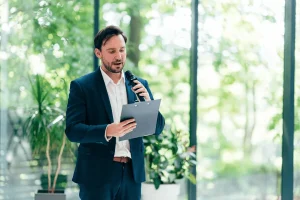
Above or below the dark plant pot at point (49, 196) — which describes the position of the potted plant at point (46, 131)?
above

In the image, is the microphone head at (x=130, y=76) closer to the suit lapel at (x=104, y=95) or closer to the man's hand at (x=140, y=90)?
the man's hand at (x=140, y=90)

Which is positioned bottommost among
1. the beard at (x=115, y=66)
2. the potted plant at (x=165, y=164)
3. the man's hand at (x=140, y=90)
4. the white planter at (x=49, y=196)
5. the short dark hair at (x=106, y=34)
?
the white planter at (x=49, y=196)

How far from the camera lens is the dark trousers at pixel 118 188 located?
280 centimetres

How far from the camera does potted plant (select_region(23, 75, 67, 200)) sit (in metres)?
4.21

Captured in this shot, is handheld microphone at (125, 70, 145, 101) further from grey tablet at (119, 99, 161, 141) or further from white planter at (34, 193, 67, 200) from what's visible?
white planter at (34, 193, 67, 200)

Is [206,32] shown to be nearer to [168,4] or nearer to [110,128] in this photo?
[168,4]

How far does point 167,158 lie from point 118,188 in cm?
160

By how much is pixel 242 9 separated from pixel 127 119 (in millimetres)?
2404

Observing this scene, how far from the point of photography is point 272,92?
4730mm

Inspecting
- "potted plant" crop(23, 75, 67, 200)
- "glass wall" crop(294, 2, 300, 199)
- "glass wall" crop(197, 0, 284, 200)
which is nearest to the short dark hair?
"potted plant" crop(23, 75, 67, 200)

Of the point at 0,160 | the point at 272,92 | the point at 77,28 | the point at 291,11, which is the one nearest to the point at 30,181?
the point at 0,160

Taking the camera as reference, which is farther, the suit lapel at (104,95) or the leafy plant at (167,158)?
the leafy plant at (167,158)

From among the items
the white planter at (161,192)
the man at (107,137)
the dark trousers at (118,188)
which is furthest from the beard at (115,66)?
the white planter at (161,192)

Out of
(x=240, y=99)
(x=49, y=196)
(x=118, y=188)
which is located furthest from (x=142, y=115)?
(x=240, y=99)
